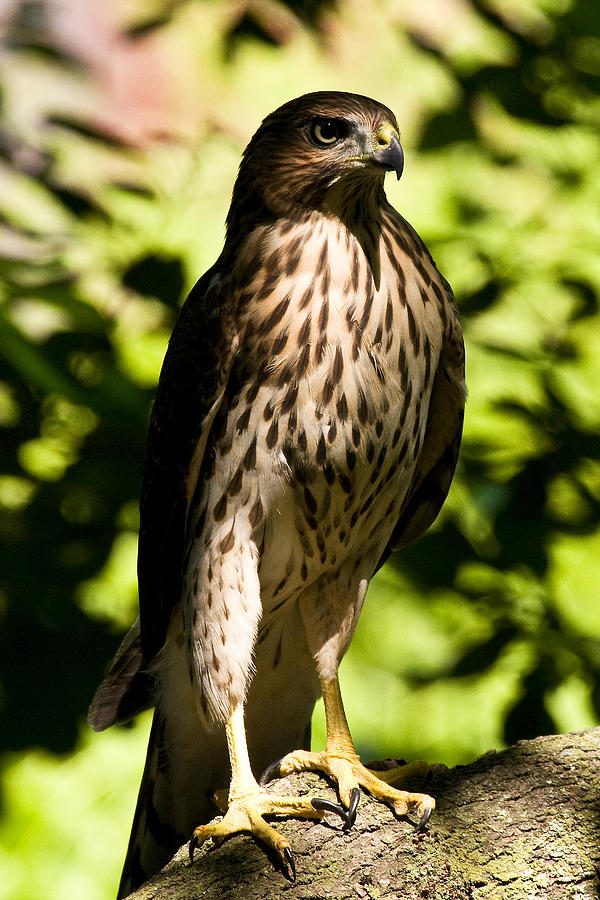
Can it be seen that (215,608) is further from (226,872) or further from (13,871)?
(13,871)

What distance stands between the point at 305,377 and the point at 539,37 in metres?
3.03

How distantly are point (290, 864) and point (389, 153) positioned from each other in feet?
5.27

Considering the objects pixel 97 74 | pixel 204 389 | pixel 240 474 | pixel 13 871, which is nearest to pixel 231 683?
pixel 240 474

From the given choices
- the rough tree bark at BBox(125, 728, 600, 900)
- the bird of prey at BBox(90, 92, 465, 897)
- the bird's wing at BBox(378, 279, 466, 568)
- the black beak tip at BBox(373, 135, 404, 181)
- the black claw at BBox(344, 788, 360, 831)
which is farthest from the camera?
the bird's wing at BBox(378, 279, 466, 568)

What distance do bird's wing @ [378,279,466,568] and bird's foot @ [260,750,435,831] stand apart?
740 millimetres

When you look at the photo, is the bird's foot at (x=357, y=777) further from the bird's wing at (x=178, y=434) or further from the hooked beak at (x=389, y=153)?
the hooked beak at (x=389, y=153)

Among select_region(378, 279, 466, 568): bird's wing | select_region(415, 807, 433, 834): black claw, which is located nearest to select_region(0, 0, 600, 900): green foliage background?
select_region(378, 279, 466, 568): bird's wing

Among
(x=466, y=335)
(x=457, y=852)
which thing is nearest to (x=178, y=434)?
(x=457, y=852)

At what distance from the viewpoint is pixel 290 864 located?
7.57 feet

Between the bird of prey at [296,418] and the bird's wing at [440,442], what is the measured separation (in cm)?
1

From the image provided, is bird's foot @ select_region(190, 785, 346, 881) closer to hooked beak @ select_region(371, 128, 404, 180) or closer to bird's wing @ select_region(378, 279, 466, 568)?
bird's wing @ select_region(378, 279, 466, 568)

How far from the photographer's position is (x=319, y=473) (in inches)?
107

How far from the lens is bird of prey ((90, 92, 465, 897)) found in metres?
2.68

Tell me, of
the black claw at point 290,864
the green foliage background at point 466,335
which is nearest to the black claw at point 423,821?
the black claw at point 290,864
